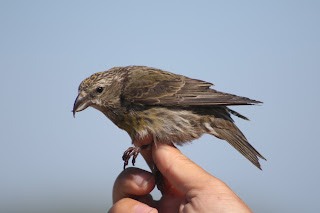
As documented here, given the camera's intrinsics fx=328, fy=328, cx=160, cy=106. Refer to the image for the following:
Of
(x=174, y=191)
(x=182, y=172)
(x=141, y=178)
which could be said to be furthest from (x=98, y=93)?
(x=182, y=172)

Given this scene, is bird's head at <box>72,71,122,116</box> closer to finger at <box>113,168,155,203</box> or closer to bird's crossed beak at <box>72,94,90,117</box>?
bird's crossed beak at <box>72,94,90,117</box>

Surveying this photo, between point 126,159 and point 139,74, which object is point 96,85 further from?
point 126,159

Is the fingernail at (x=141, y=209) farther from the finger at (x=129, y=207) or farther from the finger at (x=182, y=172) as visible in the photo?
the finger at (x=182, y=172)

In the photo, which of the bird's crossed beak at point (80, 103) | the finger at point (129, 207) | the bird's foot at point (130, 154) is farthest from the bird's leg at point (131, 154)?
the bird's crossed beak at point (80, 103)

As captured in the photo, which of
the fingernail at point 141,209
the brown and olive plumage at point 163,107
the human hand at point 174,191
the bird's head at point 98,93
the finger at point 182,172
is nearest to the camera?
the human hand at point 174,191

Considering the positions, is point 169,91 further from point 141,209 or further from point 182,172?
point 141,209

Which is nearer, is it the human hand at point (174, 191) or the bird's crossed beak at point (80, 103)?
the human hand at point (174, 191)
